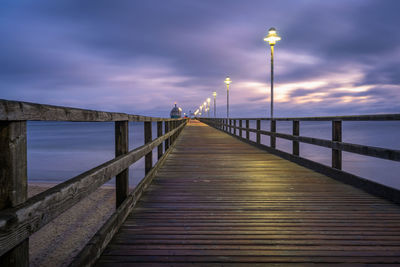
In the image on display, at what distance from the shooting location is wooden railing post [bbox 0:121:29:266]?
1294 millimetres

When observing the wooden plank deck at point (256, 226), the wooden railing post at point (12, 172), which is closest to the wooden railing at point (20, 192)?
the wooden railing post at point (12, 172)

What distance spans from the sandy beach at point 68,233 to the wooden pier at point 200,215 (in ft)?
17.4

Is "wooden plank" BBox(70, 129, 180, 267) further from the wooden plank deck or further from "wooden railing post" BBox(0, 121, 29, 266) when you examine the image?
"wooden railing post" BBox(0, 121, 29, 266)

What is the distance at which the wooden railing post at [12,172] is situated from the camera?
1.29 m

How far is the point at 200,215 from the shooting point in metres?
3.27

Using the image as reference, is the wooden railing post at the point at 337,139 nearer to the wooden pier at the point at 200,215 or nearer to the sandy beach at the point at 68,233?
the wooden pier at the point at 200,215

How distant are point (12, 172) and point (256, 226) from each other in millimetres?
2297

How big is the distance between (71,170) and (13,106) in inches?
989

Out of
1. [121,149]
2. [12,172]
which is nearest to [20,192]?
[12,172]

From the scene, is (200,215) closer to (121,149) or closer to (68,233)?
(121,149)

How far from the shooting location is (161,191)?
4332 millimetres

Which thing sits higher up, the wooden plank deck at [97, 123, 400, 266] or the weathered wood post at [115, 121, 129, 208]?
the weathered wood post at [115, 121, 129, 208]

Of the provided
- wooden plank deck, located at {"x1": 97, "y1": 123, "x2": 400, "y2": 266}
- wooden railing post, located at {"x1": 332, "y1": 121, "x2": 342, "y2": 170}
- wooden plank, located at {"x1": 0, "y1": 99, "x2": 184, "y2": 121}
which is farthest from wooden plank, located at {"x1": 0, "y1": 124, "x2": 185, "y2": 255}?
wooden railing post, located at {"x1": 332, "y1": 121, "x2": 342, "y2": 170}

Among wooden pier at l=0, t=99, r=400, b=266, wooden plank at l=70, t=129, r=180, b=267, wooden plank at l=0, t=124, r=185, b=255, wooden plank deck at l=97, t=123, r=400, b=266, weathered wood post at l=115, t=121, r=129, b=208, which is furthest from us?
weathered wood post at l=115, t=121, r=129, b=208
